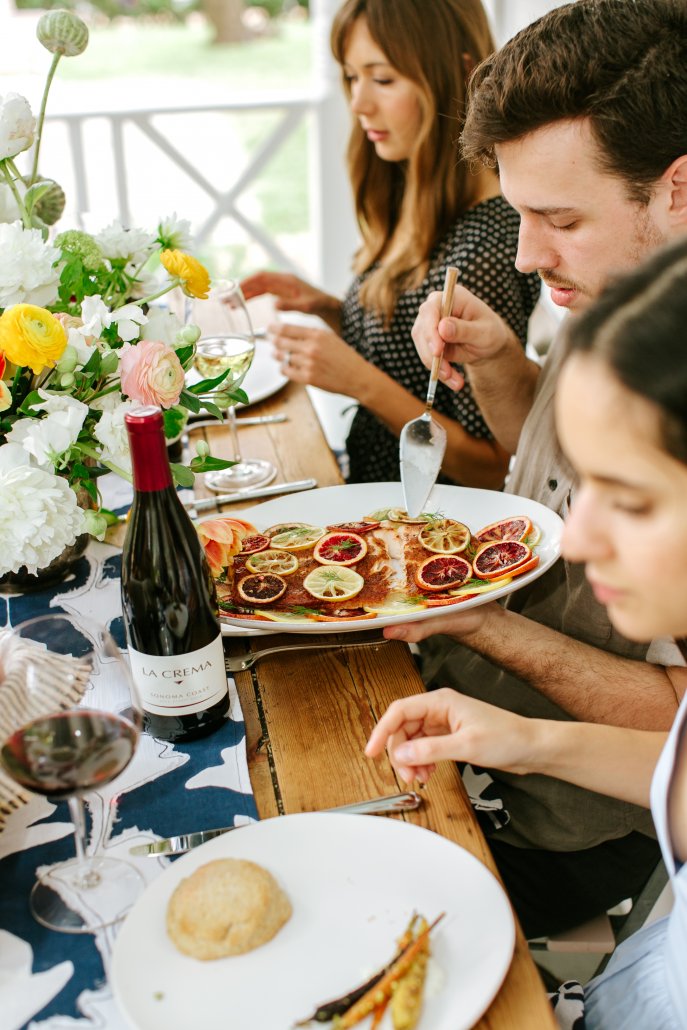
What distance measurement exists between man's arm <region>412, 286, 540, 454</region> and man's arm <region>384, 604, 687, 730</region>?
0.55m

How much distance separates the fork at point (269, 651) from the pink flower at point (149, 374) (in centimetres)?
30

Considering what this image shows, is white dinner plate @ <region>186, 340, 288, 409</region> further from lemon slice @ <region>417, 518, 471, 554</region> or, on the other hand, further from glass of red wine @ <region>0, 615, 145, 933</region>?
glass of red wine @ <region>0, 615, 145, 933</region>

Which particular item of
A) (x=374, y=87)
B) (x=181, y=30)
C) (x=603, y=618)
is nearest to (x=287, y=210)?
(x=181, y=30)

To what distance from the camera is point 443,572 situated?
1195 millimetres

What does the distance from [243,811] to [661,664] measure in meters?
0.57

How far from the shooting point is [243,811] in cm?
91

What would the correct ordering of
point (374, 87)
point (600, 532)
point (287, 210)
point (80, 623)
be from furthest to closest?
point (287, 210) < point (374, 87) < point (80, 623) < point (600, 532)

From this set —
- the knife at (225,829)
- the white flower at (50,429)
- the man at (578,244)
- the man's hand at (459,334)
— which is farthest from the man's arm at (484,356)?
the knife at (225,829)

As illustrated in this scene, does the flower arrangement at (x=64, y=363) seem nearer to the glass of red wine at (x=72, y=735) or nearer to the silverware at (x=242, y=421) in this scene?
the glass of red wine at (x=72, y=735)

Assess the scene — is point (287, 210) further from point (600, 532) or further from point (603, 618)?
point (600, 532)

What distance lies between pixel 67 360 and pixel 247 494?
0.47m

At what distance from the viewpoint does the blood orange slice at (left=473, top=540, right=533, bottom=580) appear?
1179 millimetres

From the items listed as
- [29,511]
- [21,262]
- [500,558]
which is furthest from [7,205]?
[500,558]

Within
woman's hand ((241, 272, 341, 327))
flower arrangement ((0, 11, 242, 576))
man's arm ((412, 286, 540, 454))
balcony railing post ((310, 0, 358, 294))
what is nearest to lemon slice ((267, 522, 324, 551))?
flower arrangement ((0, 11, 242, 576))
